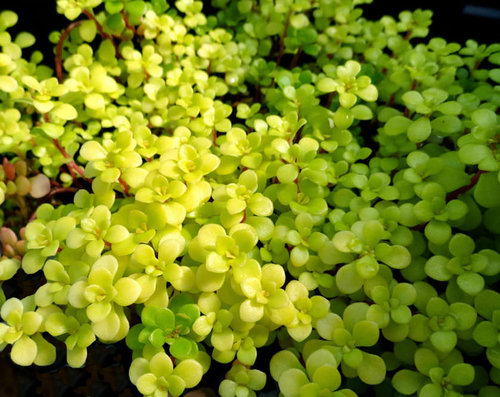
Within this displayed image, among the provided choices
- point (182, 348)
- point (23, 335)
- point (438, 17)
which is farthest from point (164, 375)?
point (438, 17)

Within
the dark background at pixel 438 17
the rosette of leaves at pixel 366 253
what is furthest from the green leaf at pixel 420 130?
the dark background at pixel 438 17

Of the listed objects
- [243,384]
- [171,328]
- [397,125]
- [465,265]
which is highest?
[397,125]

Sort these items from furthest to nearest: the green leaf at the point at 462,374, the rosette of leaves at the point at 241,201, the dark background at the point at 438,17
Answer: the dark background at the point at 438,17, the rosette of leaves at the point at 241,201, the green leaf at the point at 462,374

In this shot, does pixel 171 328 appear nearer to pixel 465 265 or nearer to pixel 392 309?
pixel 392 309

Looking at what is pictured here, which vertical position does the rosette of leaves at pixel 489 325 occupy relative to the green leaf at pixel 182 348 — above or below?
above

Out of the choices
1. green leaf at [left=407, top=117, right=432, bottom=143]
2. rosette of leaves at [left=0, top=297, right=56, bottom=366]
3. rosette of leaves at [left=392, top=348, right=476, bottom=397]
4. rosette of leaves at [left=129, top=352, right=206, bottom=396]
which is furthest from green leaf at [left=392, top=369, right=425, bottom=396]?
rosette of leaves at [left=0, top=297, right=56, bottom=366]

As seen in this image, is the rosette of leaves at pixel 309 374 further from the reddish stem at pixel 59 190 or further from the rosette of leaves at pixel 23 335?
the reddish stem at pixel 59 190

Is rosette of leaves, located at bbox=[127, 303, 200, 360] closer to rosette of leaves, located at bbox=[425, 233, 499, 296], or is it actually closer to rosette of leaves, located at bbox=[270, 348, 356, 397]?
rosette of leaves, located at bbox=[270, 348, 356, 397]

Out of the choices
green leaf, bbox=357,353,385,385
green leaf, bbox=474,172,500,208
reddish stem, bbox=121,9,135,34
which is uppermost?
reddish stem, bbox=121,9,135,34

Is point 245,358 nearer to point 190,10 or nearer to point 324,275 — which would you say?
point 324,275
